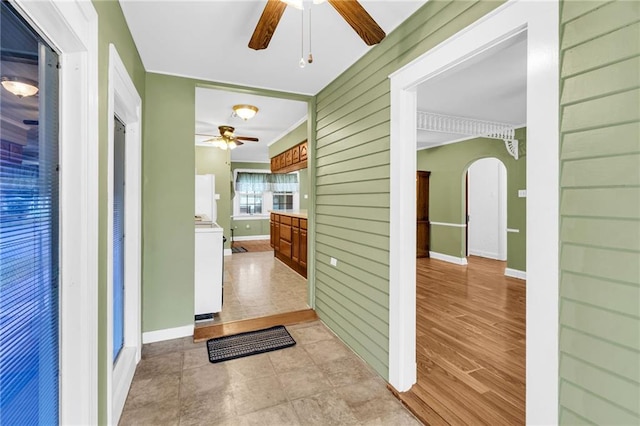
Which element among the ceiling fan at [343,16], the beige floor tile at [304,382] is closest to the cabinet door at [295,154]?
the ceiling fan at [343,16]

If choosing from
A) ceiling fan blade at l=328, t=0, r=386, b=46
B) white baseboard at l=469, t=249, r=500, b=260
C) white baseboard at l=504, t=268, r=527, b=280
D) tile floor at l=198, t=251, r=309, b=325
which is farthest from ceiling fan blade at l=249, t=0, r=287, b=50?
white baseboard at l=469, t=249, r=500, b=260

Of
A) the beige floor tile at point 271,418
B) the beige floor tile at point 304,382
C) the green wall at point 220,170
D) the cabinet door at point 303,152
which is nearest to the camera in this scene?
the beige floor tile at point 271,418

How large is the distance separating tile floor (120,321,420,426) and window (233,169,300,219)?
281 inches

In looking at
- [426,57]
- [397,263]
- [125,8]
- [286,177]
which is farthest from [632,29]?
[286,177]

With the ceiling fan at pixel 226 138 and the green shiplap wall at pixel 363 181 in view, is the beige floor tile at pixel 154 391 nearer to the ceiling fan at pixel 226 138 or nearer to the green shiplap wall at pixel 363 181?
the green shiplap wall at pixel 363 181

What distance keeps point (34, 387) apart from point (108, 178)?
98 cm

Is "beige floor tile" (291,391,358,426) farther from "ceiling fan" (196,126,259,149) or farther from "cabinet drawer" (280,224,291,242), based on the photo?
"ceiling fan" (196,126,259,149)

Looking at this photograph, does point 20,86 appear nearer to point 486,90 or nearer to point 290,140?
point 486,90

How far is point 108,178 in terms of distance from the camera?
5.38ft

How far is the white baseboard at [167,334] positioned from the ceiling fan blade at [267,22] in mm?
2626

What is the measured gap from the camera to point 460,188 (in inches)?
245

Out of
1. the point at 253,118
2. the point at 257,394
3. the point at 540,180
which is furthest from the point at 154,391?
the point at 253,118

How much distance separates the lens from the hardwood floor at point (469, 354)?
193 centimetres

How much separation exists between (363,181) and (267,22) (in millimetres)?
1401
